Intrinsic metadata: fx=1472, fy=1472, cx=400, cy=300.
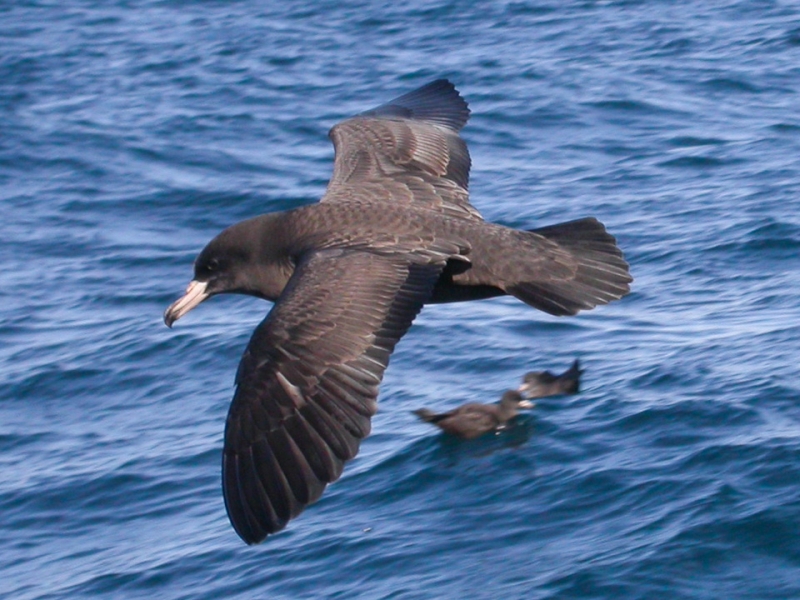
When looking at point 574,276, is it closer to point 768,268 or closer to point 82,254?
point 768,268

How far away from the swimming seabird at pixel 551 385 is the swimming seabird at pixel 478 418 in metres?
0.13

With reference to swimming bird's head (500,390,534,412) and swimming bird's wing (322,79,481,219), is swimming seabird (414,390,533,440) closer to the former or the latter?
swimming bird's head (500,390,534,412)

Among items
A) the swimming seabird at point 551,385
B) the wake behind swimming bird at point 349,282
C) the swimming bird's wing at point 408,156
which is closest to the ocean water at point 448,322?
the swimming seabird at point 551,385

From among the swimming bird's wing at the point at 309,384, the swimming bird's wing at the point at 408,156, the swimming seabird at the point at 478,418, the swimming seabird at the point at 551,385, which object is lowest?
the swimming seabird at the point at 478,418

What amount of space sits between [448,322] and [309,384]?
3.82m

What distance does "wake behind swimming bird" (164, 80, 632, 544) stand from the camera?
5.90 meters

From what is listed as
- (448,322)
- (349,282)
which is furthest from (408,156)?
(349,282)

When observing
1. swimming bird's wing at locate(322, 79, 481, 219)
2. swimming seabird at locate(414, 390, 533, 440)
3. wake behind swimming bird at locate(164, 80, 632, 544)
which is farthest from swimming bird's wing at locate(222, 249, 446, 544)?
swimming seabird at locate(414, 390, 533, 440)

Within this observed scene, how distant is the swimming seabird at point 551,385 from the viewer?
322 inches

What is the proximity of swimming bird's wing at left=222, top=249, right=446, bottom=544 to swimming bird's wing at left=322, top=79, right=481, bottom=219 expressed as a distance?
1.13m

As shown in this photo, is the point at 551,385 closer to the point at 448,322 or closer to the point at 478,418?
the point at 478,418

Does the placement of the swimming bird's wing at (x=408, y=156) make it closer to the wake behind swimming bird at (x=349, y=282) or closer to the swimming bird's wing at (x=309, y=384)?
the wake behind swimming bird at (x=349, y=282)

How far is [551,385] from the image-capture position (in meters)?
8.20

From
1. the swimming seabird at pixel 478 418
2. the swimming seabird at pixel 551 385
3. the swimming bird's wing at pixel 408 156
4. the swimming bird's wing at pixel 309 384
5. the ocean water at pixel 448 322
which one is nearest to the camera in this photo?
the swimming bird's wing at pixel 309 384
